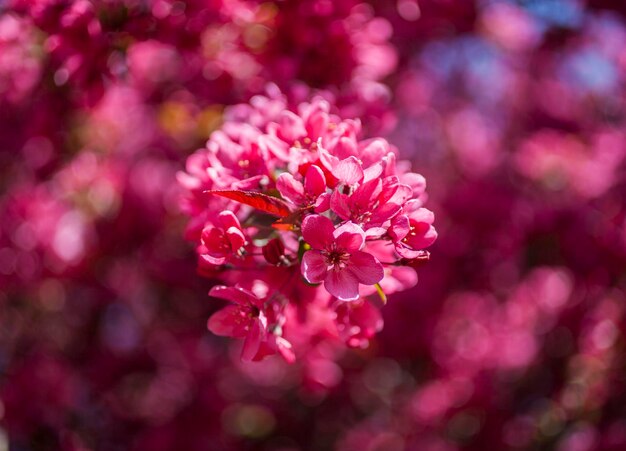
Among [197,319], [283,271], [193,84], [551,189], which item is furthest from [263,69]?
[551,189]

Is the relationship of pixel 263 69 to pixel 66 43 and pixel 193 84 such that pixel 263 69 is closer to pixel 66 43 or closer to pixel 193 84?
pixel 193 84

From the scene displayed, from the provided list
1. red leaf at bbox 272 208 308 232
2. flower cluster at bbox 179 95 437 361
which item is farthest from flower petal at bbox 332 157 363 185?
red leaf at bbox 272 208 308 232

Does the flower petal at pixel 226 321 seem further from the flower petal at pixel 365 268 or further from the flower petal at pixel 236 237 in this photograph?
the flower petal at pixel 365 268

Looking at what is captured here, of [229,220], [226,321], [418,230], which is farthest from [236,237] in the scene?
[418,230]

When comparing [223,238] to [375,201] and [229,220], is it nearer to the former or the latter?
[229,220]

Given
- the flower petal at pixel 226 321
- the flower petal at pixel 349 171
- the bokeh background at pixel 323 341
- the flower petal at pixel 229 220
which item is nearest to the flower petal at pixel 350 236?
the flower petal at pixel 349 171

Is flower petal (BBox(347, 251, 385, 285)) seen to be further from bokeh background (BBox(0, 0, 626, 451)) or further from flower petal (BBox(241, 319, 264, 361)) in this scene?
bokeh background (BBox(0, 0, 626, 451))

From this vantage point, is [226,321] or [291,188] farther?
[226,321]
